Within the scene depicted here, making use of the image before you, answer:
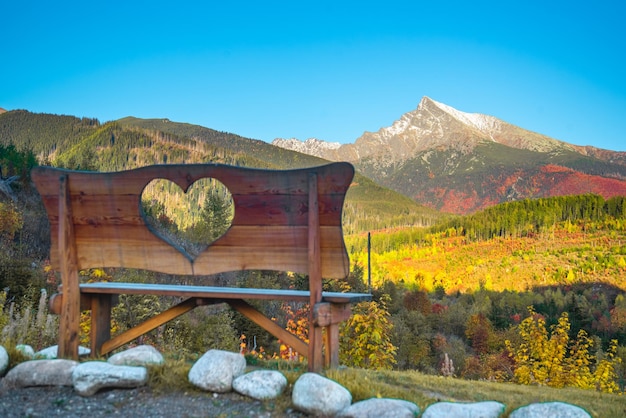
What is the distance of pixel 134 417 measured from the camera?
119 inches

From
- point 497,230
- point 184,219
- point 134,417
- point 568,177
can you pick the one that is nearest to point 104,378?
point 134,417

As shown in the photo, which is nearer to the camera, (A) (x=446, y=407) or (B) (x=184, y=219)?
(A) (x=446, y=407)

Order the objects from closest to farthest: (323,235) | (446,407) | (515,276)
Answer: (446,407) < (323,235) < (515,276)

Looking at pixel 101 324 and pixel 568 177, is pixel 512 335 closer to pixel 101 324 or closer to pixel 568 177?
pixel 101 324

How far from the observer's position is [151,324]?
4.25 m

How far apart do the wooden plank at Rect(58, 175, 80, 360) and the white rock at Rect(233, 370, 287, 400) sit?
5.05ft

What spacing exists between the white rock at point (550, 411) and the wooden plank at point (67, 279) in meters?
3.23

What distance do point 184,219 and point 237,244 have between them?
32.1m

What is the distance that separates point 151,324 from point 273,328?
107 cm

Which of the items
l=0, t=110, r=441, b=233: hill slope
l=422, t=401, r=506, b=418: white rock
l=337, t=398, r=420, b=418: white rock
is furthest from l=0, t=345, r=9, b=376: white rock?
l=0, t=110, r=441, b=233: hill slope

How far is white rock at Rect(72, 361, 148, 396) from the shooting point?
3.37 metres

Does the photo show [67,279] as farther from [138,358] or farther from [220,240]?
[220,240]

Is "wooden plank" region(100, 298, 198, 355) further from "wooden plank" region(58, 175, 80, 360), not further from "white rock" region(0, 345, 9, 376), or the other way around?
"white rock" region(0, 345, 9, 376)

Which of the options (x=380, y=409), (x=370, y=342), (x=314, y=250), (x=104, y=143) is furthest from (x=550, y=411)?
(x=104, y=143)
